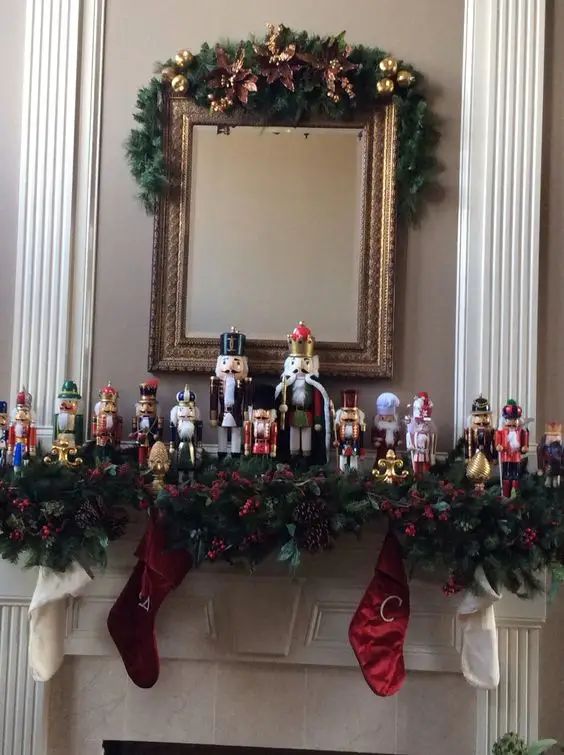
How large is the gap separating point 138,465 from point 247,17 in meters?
1.61

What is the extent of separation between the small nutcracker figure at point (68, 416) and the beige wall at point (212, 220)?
18cm

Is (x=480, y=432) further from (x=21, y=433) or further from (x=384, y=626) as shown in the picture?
(x=21, y=433)

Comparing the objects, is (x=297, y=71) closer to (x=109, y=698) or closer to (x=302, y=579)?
A: (x=302, y=579)

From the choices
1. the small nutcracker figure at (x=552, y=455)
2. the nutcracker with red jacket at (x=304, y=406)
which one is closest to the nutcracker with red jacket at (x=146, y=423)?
the nutcracker with red jacket at (x=304, y=406)

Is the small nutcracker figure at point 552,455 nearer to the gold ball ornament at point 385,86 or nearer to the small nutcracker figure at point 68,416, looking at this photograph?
the gold ball ornament at point 385,86

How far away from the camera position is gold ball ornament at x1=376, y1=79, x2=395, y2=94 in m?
2.41

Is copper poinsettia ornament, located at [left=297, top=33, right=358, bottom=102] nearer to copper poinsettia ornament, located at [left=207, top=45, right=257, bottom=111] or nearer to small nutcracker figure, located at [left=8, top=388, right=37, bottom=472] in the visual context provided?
copper poinsettia ornament, located at [left=207, top=45, right=257, bottom=111]

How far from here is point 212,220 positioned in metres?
2.51

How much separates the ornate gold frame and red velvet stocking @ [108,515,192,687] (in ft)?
2.08

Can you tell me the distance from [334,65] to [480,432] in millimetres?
1309

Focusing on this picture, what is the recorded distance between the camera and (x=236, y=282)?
2.49m

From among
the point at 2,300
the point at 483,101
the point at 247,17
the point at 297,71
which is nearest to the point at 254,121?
the point at 297,71

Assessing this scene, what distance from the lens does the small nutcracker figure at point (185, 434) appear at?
2.23 metres

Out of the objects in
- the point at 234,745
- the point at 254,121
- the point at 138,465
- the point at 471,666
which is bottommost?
the point at 234,745
